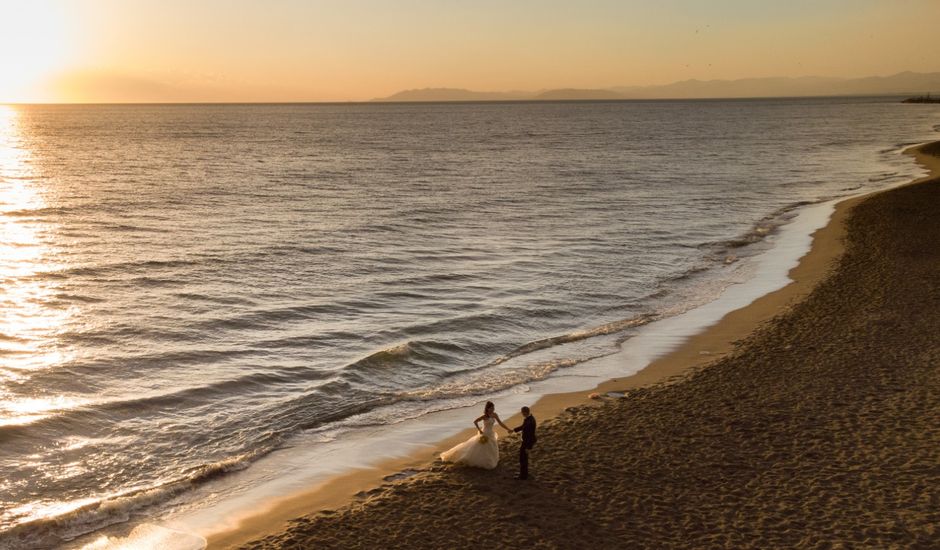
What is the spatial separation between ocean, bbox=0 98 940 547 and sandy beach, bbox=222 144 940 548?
355 cm

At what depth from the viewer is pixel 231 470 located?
54.4 feet

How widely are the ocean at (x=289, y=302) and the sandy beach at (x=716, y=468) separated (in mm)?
3548

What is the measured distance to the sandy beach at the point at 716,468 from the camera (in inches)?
513

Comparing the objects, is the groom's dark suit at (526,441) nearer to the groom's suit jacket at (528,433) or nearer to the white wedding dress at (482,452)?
the groom's suit jacket at (528,433)

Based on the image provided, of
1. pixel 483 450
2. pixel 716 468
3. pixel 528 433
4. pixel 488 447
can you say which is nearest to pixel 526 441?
pixel 528 433

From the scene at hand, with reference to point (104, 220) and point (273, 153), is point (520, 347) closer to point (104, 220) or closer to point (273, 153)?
point (104, 220)

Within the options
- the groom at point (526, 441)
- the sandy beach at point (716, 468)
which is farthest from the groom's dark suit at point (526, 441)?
the sandy beach at point (716, 468)

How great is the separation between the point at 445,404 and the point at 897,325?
13754 mm

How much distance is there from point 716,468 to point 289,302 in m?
18.4

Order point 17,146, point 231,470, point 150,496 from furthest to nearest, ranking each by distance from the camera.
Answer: point 17,146 → point 231,470 → point 150,496

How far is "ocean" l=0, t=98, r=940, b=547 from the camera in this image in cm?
1789

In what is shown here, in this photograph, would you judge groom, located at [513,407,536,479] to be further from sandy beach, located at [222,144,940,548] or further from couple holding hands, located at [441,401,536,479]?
sandy beach, located at [222,144,940,548]

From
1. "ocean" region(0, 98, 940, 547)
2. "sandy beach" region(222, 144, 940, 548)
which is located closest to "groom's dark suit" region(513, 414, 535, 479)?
"sandy beach" region(222, 144, 940, 548)

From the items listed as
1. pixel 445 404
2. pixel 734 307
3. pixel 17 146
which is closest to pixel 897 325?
pixel 734 307
